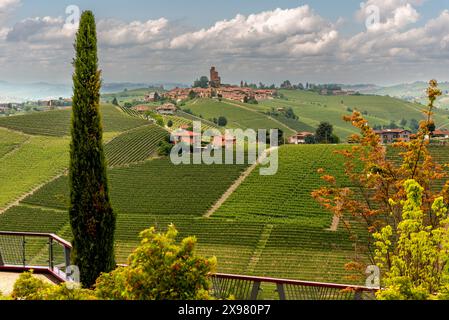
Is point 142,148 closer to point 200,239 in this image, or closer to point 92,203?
point 200,239

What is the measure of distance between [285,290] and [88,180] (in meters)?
4.78

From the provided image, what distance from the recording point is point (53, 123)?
8738cm

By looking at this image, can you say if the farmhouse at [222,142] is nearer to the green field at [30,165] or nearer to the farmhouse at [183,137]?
the farmhouse at [183,137]

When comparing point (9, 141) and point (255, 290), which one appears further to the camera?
point (9, 141)

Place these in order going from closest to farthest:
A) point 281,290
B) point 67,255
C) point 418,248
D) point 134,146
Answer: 1. point 281,290
2. point 418,248
3. point 67,255
4. point 134,146

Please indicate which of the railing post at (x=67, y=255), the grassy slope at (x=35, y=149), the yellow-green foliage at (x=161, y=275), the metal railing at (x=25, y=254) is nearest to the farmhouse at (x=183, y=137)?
the grassy slope at (x=35, y=149)

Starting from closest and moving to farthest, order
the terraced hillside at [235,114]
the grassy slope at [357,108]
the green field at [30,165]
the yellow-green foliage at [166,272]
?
the yellow-green foliage at [166,272] → the green field at [30,165] → the terraced hillside at [235,114] → the grassy slope at [357,108]

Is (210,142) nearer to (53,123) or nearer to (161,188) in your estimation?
(161,188)

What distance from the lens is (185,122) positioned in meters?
114

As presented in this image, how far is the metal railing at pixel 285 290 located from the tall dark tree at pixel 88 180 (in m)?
3.62

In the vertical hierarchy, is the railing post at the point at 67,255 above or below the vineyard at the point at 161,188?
above

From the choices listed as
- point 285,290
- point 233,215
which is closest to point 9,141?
point 233,215

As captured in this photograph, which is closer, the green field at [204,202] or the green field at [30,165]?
the green field at [204,202]

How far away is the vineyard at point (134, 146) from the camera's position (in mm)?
66750
